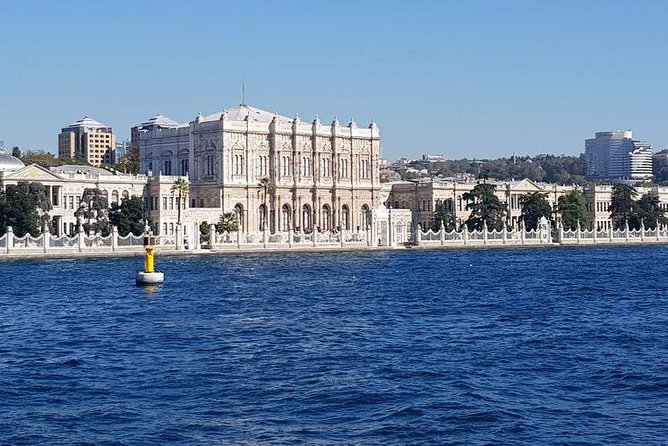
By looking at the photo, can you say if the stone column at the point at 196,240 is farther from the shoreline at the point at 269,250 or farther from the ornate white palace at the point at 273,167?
the ornate white palace at the point at 273,167

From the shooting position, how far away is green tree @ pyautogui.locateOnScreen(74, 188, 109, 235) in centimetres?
8212

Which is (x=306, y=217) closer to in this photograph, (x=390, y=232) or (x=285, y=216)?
(x=285, y=216)

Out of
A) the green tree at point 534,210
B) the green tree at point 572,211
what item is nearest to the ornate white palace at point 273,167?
the green tree at point 534,210

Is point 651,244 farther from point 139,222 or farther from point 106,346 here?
point 106,346

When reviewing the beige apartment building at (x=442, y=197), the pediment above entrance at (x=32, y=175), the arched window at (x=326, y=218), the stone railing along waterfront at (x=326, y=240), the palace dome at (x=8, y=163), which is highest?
the palace dome at (x=8, y=163)

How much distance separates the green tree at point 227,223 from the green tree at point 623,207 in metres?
40.8

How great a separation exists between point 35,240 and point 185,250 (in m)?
10.6

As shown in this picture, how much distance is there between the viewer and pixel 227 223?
87750 mm

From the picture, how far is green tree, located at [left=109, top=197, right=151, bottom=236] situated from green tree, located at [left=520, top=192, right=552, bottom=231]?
123ft

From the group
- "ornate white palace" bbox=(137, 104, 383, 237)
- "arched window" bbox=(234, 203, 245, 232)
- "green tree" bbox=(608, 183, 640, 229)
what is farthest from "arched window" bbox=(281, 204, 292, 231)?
→ "green tree" bbox=(608, 183, 640, 229)

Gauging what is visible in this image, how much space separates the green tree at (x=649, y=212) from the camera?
11319cm

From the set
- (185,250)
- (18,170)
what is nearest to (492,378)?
(185,250)

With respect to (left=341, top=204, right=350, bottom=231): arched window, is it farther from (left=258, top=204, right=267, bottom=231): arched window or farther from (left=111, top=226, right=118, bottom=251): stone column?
(left=111, top=226, right=118, bottom=251): stone column

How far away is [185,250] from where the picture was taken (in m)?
77.7
